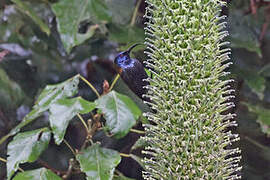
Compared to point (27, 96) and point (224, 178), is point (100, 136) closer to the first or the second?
point (27, 96)

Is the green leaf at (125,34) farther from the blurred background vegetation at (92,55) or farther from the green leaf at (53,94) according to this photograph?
the green leaf at (53,94)

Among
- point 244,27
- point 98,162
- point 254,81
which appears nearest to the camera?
point 98,162

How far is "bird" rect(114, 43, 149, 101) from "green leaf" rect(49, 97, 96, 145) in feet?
0.39

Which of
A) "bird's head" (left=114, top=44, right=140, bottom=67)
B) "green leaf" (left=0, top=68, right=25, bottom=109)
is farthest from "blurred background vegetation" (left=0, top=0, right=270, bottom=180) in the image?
"bird's head" (left=114, top=44, right=140, bottom=67)

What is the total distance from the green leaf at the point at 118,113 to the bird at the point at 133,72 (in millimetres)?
91

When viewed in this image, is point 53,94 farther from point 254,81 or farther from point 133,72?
point 254,81

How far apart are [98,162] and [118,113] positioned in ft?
0.39

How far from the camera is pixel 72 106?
991 mm

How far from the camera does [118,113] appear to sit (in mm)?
996

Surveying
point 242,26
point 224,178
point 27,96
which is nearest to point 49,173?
point 224,178

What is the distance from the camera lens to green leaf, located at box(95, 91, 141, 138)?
38.6 inches

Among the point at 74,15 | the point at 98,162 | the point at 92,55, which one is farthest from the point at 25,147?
the point at 92,55

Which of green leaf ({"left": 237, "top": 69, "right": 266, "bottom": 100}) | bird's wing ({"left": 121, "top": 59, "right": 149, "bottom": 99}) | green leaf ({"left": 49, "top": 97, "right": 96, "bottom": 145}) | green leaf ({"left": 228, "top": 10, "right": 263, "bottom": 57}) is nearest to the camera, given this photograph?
bird's wing ({"left": 121, "top": 59, "right": 149, "bottom": 99})

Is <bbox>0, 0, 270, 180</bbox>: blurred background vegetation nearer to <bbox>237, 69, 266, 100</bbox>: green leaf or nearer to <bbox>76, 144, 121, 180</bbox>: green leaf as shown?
<bbox>237, 69, 266, 100</bbox>: green leaf
